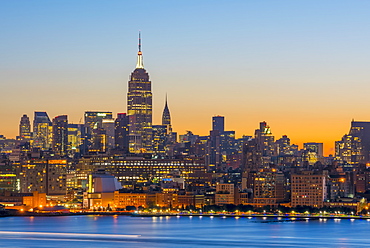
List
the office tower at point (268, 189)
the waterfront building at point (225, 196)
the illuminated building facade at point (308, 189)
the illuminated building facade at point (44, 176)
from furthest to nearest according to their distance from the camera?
the illuminated building facade at point (44, 176), the waterfront building at point (225, 196), the office tower at point (268, 189), the illuminated building facade at point (308, 189)

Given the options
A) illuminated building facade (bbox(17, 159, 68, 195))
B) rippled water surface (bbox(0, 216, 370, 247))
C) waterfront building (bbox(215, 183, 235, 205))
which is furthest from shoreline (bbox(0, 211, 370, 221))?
illuminated building facade (bbox(17, 159, 68, 195))

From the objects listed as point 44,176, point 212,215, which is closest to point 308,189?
point 212,215

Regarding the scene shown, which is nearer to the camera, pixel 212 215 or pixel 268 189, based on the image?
pixel 212 215

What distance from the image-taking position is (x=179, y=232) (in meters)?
111

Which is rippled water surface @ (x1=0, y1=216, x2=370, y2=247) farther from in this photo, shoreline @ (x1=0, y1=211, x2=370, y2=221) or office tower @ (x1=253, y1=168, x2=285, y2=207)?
office tower @ (x1=253, y1=168, x2=285, y2=207)

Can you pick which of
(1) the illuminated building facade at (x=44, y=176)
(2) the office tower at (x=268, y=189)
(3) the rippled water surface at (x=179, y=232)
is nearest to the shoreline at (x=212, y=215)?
(3) the rippled water surface at (x=179, y=232)

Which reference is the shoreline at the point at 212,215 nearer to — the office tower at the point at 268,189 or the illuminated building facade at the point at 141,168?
the office tower at the point at 268,189

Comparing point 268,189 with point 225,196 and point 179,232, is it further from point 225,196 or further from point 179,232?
point 179,232

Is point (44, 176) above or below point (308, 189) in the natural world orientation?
above

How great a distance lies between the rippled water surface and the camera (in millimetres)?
98725

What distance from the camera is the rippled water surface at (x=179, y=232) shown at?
9873 centimetres

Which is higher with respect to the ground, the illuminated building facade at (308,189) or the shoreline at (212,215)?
the illuminated building facade at (308,189)

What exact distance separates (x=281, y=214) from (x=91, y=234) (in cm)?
3804

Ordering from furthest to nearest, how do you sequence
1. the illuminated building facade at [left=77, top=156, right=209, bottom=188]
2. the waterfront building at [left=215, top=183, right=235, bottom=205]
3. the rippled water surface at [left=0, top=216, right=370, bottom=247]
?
the illuminated building facade at [left=77, top=156, right=209, bottom=188], the waterfront building at [left=215, top=183, right=235, bottom=205], the rippled water surface at [left=0, top=216, right=370, bottom=247]
